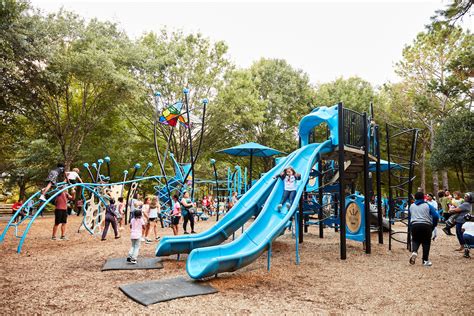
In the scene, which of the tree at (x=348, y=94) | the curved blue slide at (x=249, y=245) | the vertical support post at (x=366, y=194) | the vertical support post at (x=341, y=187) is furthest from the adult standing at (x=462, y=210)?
the tree at (x=348, y=94)

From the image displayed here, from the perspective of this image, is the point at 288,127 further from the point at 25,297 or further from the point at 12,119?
the point at 25,297

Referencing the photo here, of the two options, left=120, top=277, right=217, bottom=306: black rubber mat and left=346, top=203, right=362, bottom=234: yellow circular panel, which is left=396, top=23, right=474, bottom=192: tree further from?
left=120, top=277, right=217, bottom=306: black rubber mat

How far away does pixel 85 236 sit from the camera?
11.7 meters

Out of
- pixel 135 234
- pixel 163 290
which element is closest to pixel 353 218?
pixel 135 234

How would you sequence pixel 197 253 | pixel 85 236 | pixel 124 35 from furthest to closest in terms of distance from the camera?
pixel 124 35, pixel 85 236, pixel 197 253

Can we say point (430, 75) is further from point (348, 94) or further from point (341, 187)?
point (341, 187)

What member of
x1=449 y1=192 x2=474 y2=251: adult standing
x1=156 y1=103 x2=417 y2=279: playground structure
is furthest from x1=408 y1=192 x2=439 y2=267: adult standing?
x1=449 y1=192 x2=474 y2=251: adult standing

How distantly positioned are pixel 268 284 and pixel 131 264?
9.77ft

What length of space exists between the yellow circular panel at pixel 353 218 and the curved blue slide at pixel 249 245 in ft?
7.43

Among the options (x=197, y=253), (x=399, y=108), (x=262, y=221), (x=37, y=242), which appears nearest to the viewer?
(x=197, y=253)

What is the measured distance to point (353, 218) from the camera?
9891mm

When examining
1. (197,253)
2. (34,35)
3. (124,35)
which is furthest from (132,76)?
(197,253)

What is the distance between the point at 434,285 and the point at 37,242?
10.1 meters

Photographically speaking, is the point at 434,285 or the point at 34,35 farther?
the point at 34,35
